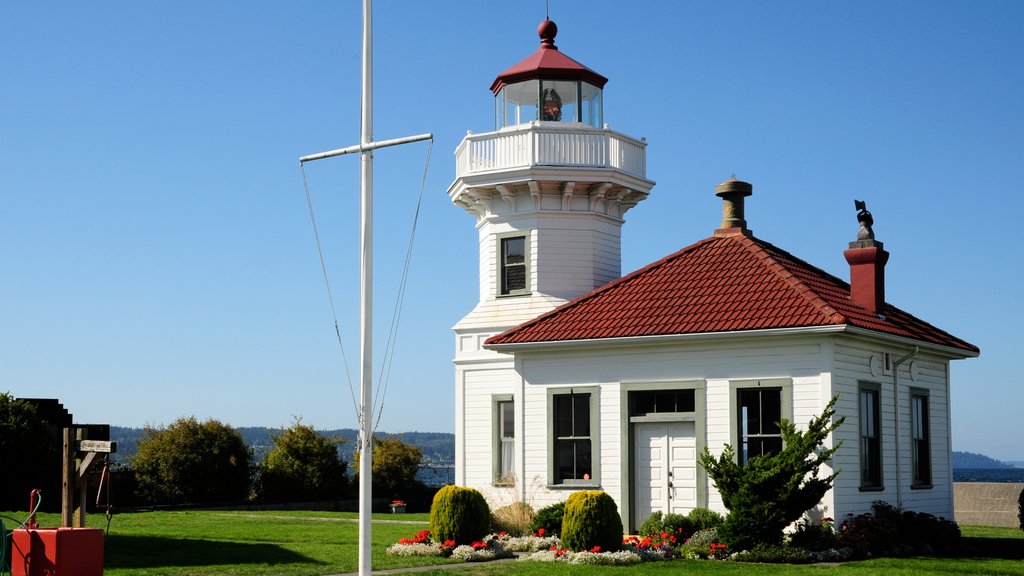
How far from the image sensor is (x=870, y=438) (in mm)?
21094

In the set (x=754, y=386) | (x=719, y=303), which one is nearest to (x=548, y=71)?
(x=719, y=303)

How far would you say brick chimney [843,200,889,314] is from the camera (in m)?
22.2

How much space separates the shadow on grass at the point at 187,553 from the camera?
55.6 feet

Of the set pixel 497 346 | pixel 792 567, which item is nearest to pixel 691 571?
pixel 792 567

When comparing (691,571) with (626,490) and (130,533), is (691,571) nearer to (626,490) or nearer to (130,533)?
(626,490)

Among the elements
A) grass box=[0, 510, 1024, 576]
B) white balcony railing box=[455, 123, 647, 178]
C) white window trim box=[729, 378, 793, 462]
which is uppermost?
white balcony railing box=[455, 123, 647, 178]

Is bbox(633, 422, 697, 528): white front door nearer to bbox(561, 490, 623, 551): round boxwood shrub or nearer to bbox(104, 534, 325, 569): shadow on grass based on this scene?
bbox(561, 490, 623, 551): round boxwood shrub

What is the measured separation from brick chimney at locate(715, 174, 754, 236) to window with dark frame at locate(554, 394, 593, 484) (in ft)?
15.3

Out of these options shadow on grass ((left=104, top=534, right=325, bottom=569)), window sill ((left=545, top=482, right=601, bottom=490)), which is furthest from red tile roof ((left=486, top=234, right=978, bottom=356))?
shadow on grass ((left=104, top=534, right=325, bottom=569))

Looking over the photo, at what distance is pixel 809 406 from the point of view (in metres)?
19.9

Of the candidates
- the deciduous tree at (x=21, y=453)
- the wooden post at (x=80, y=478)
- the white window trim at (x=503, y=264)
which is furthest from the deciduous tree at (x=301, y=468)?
the wooden post at (x=80, y=478)

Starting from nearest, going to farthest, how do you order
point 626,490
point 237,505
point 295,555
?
point 295,555 < point 626,490 < point 237,505

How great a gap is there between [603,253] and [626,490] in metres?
6.37

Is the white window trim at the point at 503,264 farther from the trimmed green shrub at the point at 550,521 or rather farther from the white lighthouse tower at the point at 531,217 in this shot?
the trimmed green shrub at the point at 550,521
